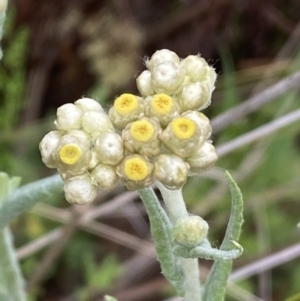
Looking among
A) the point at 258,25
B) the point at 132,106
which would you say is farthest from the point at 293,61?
the point at 132,106

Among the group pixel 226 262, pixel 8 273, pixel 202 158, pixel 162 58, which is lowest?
pixel 226 262

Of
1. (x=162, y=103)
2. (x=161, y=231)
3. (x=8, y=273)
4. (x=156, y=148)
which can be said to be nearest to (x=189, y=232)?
(x=161, y=231)

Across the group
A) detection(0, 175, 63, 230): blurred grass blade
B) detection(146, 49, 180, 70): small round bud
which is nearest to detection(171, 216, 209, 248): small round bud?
detection(146, 49, 180, 70): small round bud

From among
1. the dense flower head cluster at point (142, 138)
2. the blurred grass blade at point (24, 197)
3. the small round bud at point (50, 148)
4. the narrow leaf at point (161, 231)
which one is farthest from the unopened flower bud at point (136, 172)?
the blurred grass blade at point (24, 197)

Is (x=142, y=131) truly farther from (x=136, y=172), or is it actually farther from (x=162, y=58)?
(x=162, y=58)

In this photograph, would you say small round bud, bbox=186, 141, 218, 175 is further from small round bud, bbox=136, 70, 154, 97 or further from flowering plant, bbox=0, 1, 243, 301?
small round bud, bbox=136, 70, 154, 97

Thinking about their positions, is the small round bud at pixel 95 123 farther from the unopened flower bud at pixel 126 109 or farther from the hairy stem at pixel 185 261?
the hairy stem at pixel 185 261

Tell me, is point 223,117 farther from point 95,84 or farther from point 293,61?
point 95,84
